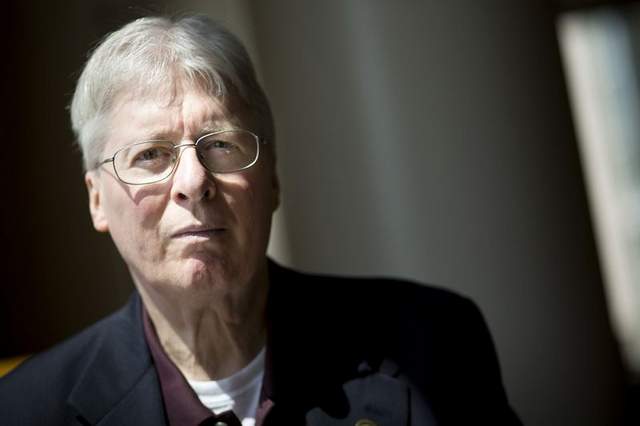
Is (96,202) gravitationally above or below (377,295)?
above

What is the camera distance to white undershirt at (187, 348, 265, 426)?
1572mm

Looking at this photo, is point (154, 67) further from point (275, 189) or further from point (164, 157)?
point (275, 189)

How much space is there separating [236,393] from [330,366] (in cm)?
25

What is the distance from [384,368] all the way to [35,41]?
1.98 m

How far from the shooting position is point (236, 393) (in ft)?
5.24

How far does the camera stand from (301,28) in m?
3.03

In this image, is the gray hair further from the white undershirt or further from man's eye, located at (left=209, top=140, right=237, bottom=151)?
the white undershirt

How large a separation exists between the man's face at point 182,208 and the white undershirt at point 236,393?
263mm

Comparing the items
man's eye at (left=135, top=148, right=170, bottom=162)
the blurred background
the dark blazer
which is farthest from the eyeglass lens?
the blurred background

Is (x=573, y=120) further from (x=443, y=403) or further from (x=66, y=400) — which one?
(x=66, y=400)

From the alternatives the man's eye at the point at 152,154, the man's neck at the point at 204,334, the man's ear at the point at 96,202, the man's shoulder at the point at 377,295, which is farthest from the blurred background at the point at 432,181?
the man's eye at the point at 152,154

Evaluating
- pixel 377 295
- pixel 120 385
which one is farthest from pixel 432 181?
pixel 120 385

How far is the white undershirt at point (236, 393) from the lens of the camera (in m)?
1.57

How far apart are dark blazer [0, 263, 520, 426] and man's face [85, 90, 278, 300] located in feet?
0.86
